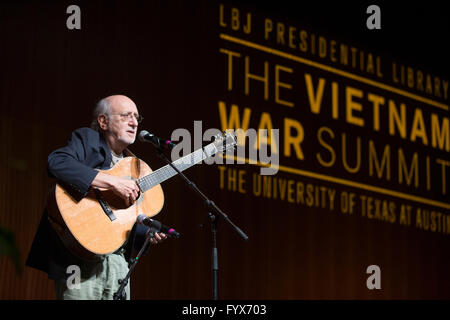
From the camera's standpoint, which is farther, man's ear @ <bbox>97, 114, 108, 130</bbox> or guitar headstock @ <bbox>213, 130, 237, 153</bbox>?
guitar headstock @ <bbox>213, 130, 237, 153</bbox>

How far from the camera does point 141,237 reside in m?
3.14

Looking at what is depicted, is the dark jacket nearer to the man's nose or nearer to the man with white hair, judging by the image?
the man with white hair

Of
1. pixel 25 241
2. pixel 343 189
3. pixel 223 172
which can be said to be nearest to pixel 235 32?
pixel 223 172

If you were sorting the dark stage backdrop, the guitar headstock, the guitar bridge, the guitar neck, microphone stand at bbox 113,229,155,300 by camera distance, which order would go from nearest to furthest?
microphone stand at bbox 113,229,155,300 < the guitar bridge < the guitar neck < the guitar headstock < the dark stage backdrop

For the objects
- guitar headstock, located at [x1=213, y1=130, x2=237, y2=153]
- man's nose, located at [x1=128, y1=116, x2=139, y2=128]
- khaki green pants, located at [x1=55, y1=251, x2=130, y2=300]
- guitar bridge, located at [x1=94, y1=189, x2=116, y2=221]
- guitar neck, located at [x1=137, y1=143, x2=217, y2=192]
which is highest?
man's nose, located at [x1=128, y1=116, x2=139, y2=128]

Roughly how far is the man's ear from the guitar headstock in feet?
2.06

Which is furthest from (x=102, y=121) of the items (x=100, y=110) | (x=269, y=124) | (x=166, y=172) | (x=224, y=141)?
(x=269, y=124)

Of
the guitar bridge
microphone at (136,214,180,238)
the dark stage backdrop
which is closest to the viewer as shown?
microphone at (136,214,180,238)

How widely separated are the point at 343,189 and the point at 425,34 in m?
2.37

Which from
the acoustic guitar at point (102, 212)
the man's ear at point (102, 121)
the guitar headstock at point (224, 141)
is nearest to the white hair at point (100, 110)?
the man's ear at point (102, 121)

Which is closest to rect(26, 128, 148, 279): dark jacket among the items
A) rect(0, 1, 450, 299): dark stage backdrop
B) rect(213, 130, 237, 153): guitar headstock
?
rect(213, 130, 237, 153): guitar headstock

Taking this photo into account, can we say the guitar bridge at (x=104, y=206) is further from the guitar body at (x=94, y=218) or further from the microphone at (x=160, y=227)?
the microphone at (x=160, y=227)

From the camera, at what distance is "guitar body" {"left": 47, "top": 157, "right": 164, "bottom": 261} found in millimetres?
2863

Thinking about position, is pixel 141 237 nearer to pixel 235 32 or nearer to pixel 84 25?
pixel 84 25
